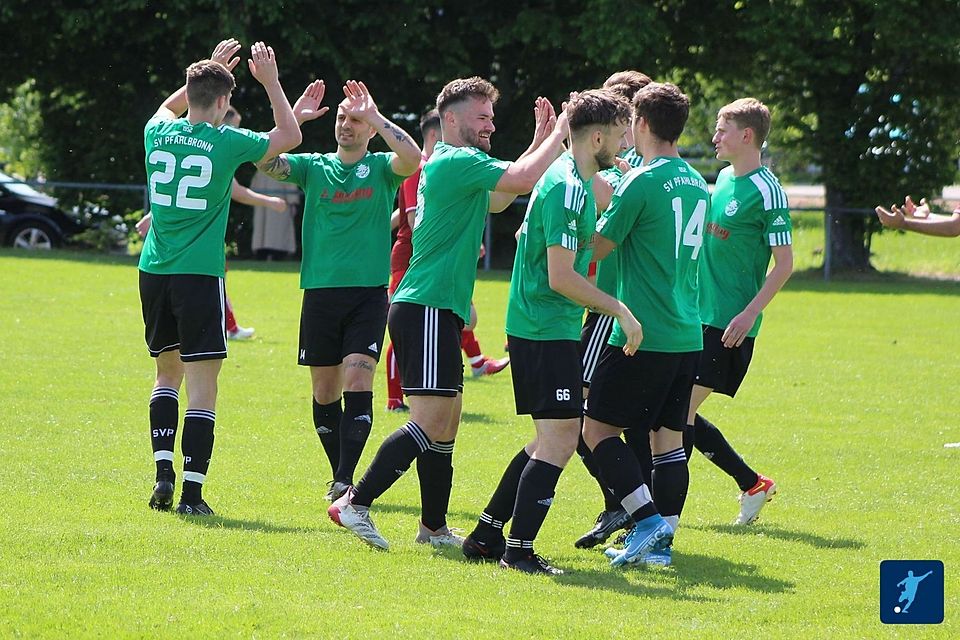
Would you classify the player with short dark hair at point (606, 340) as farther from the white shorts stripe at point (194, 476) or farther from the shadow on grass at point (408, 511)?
the white shorts stripe at point (194, 476)

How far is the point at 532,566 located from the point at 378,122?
2247 millimetres

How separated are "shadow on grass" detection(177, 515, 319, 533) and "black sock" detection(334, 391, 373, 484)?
659 mm

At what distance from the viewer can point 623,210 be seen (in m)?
6.03

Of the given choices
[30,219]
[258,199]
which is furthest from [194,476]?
[30,219]

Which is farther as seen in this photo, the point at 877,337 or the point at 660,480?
the point at 877,337

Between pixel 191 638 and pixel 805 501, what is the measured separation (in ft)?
14.2

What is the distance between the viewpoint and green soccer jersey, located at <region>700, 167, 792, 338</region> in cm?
709

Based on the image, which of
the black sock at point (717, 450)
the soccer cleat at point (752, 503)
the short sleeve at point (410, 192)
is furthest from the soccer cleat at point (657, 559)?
the short sleeve at point (410, 192)

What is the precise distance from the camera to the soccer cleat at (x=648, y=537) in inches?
240

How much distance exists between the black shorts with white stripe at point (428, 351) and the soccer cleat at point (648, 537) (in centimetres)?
106

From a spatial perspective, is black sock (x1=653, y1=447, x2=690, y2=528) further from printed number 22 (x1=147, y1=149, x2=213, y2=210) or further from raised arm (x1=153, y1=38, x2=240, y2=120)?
raised arm (x1=153, y1=38, x2=240, y2=120)

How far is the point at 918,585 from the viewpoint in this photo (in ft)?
15.8

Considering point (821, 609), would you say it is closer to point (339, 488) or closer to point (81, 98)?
point (339, 488)

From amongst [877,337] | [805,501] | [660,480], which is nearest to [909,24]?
[877,337]
